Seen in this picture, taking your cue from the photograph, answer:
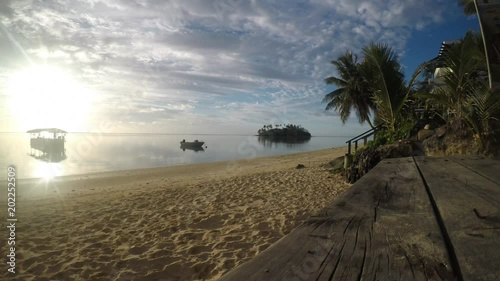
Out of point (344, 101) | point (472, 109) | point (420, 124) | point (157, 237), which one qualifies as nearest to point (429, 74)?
point (344, 101)

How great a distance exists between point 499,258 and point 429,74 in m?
34.3

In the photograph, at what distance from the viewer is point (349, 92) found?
73.7ft

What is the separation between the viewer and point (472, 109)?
5.65m

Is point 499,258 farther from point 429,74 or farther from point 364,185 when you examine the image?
point 429,74

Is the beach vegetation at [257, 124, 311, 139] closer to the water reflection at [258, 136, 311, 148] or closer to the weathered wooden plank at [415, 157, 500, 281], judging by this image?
the water reflection at [258, 136, 311, 148]

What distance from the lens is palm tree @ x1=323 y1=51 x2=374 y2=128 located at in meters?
22.1

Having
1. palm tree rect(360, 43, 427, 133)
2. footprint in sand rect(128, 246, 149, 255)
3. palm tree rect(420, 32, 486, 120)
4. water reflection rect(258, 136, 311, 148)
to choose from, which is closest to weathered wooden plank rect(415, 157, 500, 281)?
footprint in sand rect(128, 246, 149, 255)

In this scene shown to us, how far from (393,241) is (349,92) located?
2355 cm

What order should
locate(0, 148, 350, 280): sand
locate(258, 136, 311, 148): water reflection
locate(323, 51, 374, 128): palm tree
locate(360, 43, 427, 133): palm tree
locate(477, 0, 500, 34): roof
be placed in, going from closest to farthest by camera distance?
locate(0, 148, 350, 280): sand → locate(477, 0, 500, 34): roof → locate(360, 43, 427, 133): palm tree → locate(323, 51, 374, 128): palm tree → locate(258, 136, 311, 148): water reflection

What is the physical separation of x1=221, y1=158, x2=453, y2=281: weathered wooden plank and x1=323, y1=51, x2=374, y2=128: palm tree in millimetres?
22166

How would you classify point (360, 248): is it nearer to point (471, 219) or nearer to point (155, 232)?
point (471, 219)

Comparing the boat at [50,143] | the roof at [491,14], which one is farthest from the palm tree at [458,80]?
the boat at [50,143]

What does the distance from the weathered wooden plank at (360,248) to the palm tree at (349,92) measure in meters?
22.2

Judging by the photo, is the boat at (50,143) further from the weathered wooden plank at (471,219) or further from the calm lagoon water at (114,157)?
the weathered wooden plank at (471,219)
